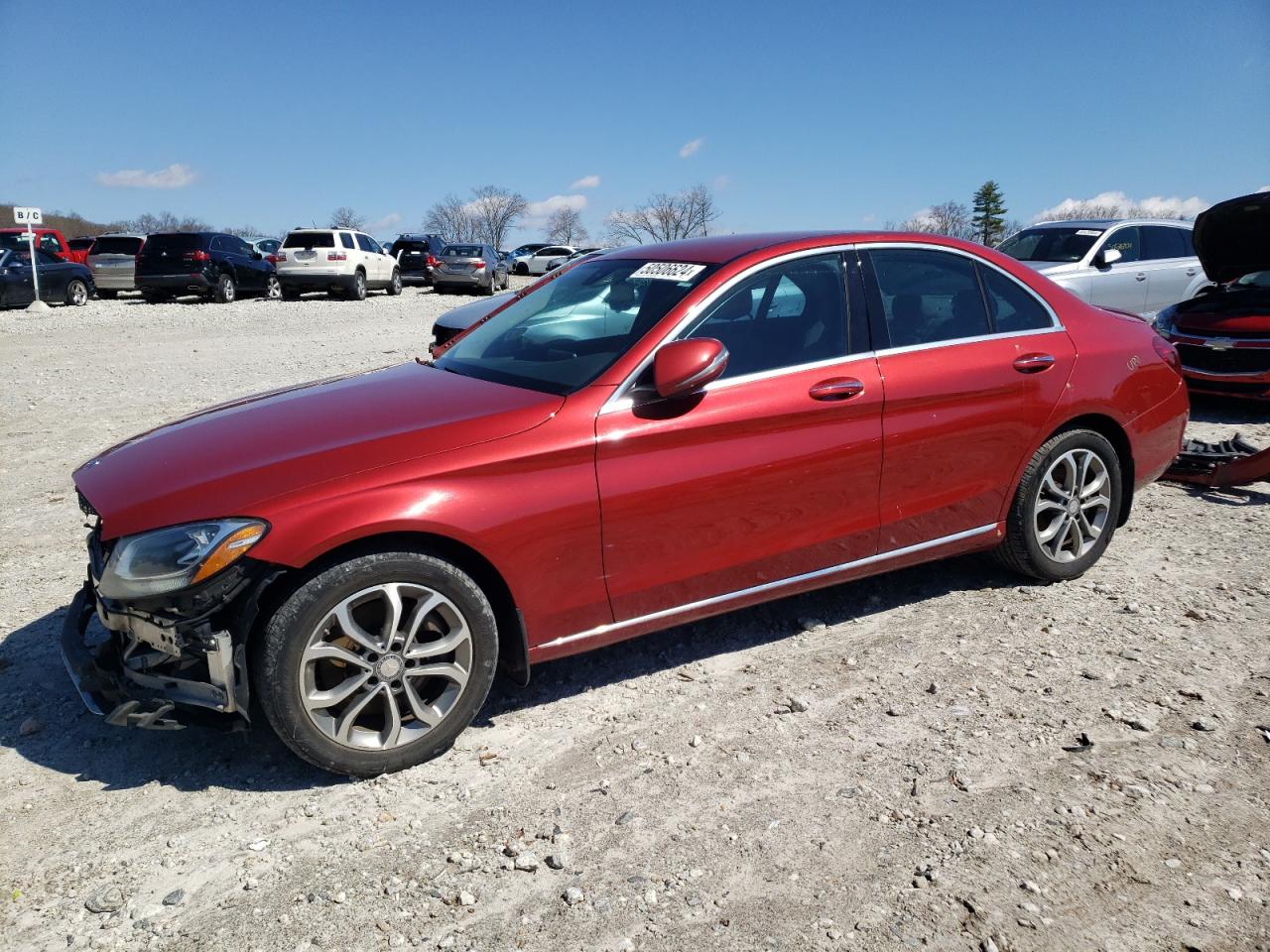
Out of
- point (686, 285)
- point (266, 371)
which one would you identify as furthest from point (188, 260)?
point (686, 285)

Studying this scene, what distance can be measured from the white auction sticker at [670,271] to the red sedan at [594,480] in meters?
0.02

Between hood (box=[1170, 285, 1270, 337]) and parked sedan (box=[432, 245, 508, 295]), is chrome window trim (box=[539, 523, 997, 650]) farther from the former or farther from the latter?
parked sedan (box=[432, 245, 508, 295])

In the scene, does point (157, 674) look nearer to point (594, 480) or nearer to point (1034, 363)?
point (594, 480)

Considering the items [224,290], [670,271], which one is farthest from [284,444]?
[224,290]

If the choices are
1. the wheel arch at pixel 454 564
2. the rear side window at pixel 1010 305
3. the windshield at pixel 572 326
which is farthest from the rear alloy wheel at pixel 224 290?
the wheel arch at pixel 454 564

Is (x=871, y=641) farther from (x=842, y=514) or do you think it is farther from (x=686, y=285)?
(x=686, y=285)

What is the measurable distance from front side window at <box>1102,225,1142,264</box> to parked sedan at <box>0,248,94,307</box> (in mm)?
21654

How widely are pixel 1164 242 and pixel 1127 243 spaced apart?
687 millimetres

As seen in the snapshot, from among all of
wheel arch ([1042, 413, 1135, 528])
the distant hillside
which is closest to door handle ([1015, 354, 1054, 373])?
wheel arch ([1042, 413, 1135, 528])

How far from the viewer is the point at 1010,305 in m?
4.43

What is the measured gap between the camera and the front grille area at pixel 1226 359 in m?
8.12

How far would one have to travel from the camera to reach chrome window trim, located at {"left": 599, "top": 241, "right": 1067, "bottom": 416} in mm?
3438

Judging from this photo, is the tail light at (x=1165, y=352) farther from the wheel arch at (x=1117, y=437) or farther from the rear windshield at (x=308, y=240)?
the rear windshield at (x=308, y=240)

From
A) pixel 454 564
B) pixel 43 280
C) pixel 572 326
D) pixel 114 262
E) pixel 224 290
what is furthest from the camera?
pixel 114 262
